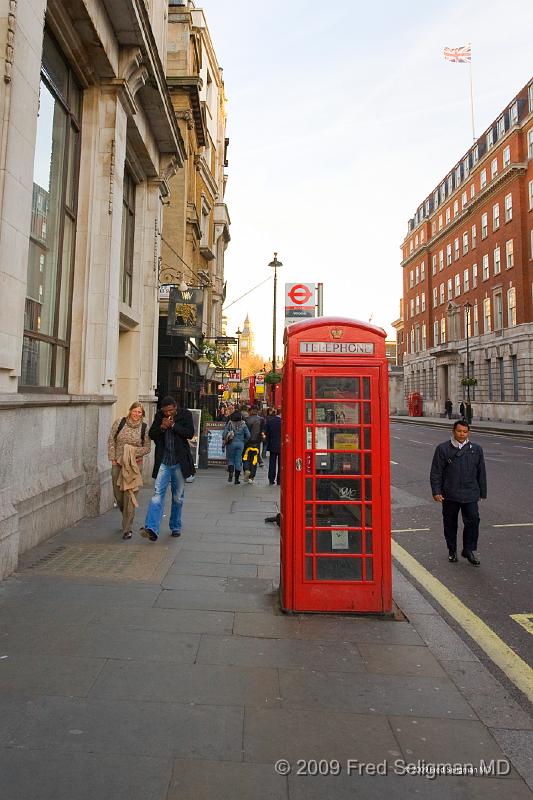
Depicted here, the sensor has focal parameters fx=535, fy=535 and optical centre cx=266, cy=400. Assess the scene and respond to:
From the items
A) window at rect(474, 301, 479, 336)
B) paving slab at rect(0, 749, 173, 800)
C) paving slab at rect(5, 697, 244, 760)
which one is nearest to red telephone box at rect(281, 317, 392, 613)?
paving slab at rect(5, 697, 244, 760)

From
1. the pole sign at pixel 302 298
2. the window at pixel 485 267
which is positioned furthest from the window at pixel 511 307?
the pole sign at pixel 302 298

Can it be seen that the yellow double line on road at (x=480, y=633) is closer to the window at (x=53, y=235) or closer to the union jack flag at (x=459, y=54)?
the window at (x=53, y=235)

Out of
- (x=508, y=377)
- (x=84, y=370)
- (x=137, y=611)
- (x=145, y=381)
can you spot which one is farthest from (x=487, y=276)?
(x=137, y=611)

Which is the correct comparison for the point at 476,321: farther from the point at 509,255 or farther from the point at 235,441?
the point at 235,441

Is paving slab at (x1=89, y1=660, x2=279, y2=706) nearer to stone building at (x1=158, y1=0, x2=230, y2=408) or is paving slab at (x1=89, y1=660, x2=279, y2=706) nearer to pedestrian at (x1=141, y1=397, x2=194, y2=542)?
pedestrian at (x1=141, y1=397, x2=194, y2=542)

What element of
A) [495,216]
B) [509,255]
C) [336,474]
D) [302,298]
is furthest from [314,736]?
[495,216]

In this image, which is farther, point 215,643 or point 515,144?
point 515,144

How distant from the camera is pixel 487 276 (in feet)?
160

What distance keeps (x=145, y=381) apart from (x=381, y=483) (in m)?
9.07

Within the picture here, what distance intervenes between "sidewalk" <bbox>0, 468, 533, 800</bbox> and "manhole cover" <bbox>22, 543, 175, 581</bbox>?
0.13 metres

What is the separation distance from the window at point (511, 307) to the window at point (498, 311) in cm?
131

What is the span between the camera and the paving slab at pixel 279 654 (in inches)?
138

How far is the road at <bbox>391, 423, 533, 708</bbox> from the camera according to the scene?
475 centimetres

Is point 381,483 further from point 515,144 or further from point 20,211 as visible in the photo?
point 515,144
